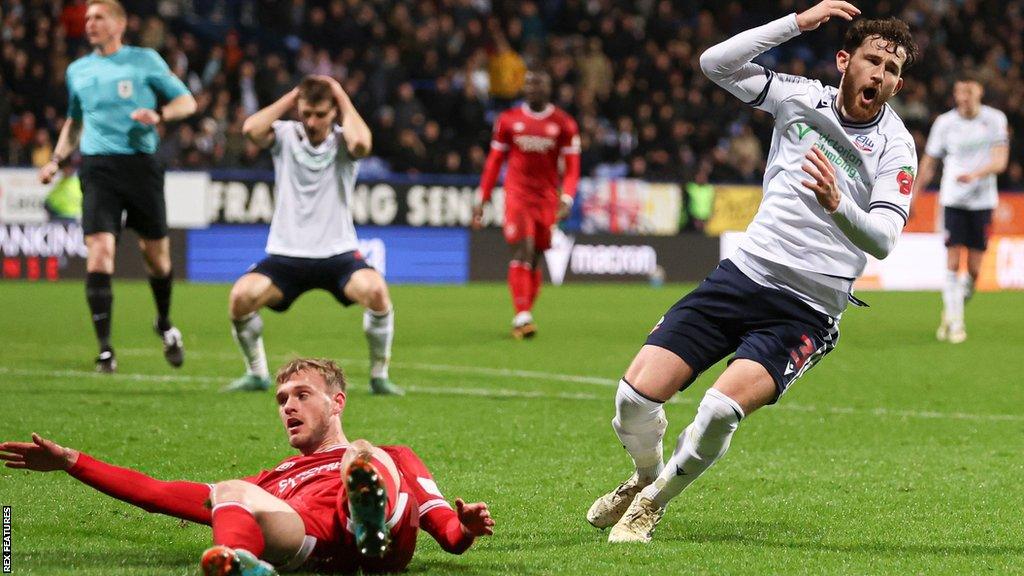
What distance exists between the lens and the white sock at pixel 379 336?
9102 millimetres

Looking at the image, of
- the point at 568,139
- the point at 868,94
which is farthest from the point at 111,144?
the point at 868,94

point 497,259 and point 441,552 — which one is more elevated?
point 441,552

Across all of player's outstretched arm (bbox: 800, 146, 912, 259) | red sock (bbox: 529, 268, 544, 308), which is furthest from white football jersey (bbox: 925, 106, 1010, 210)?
player's outstretched arm (bbox: 800, 146, 912, 259)

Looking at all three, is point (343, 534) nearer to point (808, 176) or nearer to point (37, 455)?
point (37, 455)

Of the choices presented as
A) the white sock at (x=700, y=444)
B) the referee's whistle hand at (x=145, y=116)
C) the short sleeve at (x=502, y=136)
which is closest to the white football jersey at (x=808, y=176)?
the white sock at (x=700, y=444)

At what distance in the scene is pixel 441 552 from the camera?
4840 mm

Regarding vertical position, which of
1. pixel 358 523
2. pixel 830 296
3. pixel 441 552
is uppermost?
pixel 830 296

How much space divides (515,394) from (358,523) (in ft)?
17.7

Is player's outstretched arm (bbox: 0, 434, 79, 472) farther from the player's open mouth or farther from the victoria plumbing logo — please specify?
the victoria plumbing logo

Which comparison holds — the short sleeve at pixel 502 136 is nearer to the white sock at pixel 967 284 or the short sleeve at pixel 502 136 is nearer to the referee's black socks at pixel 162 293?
the referee's black socks at pixel 162 293

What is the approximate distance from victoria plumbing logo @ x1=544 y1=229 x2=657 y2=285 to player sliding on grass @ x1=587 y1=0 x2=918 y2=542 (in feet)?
54.8

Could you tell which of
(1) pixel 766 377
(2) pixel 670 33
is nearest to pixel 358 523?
(1) pixel 766 377

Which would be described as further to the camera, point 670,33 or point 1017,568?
point 670,33

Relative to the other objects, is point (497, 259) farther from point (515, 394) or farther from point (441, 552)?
point (441, 552)
